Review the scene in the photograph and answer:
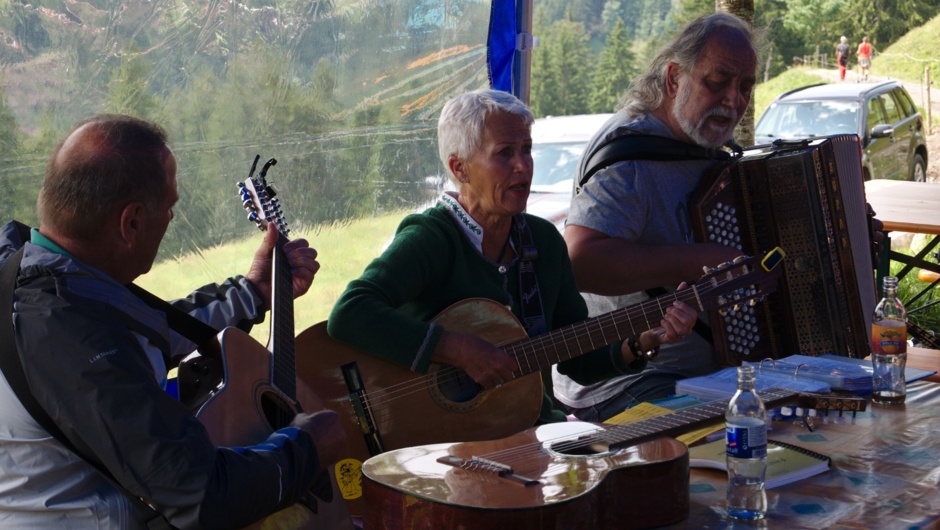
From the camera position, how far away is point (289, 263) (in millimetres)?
2578

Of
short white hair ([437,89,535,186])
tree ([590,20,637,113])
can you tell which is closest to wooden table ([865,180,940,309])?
short white hair ([437,89,535,186])

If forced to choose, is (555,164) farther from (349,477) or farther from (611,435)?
(611,435)

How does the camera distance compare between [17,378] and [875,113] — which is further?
[875,113]

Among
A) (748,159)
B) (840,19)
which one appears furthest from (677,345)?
(840,19)

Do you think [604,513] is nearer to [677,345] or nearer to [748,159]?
[677,345]

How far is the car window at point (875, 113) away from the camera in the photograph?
491 inches

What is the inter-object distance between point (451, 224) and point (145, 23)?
3.91 feet

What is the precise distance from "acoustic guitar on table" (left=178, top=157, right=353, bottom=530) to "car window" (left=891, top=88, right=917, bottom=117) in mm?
13204

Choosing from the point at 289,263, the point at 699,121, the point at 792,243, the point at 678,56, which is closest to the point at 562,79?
the point at 678,56

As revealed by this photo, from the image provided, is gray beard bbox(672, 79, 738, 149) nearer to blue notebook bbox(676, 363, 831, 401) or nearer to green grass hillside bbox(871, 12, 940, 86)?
blue notebook bbox(676, 363, 831, 401)

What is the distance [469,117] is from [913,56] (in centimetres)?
3018

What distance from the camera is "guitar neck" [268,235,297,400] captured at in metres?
2.25

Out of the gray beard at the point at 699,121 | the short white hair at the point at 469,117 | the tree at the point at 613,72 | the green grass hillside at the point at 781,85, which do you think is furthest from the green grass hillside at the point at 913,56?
the short white hair at the point at 469,117

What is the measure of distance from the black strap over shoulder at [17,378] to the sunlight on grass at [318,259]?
5.03 ft
